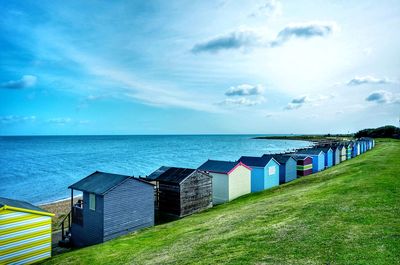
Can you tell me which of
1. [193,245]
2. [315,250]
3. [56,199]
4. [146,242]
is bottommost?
[56,199]

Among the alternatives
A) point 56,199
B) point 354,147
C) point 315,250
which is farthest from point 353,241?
point 354,147

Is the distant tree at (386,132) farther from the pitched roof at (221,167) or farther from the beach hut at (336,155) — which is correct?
the pitched roof at (221,167)

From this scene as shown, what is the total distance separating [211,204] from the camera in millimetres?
35969

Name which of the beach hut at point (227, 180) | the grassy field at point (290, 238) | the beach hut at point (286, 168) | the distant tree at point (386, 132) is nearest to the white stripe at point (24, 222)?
the grassy field at point (290, 238)

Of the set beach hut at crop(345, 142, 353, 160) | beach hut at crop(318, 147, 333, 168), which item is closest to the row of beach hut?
beach hut at crop(318, 147, 333, 168)

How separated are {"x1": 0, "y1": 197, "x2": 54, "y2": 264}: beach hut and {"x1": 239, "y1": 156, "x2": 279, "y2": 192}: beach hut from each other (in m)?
29.0

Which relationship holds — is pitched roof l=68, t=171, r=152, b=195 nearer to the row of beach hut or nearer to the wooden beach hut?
the row of beach hut

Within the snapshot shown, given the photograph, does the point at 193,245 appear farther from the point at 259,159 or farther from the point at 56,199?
the point at 56,199

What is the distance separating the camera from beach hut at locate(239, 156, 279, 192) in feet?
140

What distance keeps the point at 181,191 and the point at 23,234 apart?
1566 cm

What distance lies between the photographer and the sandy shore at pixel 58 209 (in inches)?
1393

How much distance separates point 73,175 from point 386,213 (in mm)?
76235

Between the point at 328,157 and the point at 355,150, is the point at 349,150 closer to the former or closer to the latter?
the point at 355,150

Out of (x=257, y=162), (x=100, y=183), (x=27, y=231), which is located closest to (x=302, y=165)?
(x=257, y=162)
